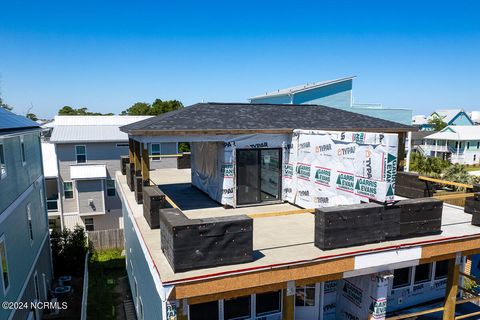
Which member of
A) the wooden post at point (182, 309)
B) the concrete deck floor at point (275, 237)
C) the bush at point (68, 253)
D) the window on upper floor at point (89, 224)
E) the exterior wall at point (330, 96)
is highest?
the exterior wall at point (330, 96)

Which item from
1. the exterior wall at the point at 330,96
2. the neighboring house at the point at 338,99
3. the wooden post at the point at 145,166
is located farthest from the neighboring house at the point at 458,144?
the wooden post at the point at 145,166

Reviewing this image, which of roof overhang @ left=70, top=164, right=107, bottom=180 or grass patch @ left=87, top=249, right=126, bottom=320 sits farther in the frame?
roof overhang @ left=70, top=164, right=107, bottom=180

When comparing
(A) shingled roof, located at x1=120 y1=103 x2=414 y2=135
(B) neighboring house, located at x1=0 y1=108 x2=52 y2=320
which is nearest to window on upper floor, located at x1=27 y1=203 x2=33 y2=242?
(B) neighboring house, located at x1=0 y1=108 x2=52 y2=320

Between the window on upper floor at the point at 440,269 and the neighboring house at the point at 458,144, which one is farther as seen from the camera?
the neighboring house at the point at 458,144

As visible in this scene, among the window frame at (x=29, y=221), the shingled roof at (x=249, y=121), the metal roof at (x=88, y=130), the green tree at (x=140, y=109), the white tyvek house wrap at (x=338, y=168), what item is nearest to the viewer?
the white tyvek house wrap at (x=338, y=168)

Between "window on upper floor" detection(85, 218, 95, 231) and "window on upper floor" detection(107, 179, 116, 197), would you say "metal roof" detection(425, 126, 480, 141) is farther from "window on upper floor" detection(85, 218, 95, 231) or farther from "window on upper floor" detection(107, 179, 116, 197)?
"window on upper floor" detection(85, 218, 95, 231)

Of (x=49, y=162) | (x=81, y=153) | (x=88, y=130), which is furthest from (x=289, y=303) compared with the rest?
(x=49, y=162)

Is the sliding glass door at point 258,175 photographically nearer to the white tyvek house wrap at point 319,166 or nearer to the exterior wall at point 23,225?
the white tyvek house wrap at point 319,166
